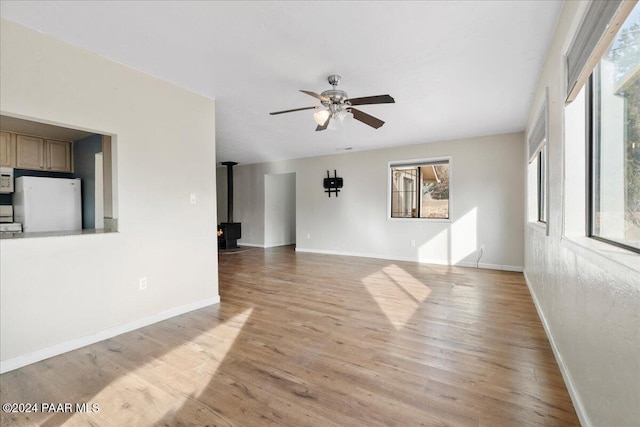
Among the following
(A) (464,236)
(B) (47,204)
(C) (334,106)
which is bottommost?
(A) (464,236)

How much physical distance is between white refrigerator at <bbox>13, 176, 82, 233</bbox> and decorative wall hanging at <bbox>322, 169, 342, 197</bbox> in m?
4.55

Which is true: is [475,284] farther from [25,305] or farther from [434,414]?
[25,305]

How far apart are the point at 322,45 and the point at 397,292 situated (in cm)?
295

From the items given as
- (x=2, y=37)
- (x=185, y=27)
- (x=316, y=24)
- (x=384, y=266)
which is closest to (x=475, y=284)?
(x=384, y=266)

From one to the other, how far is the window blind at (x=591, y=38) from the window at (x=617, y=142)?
50 mm

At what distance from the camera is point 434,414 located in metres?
1.54

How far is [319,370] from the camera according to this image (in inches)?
77.7

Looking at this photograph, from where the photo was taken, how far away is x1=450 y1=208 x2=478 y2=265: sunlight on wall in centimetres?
533

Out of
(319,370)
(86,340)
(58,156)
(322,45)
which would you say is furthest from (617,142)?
(58,156)

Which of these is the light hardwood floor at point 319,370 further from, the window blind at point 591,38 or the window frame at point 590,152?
the window blind at point 591,38

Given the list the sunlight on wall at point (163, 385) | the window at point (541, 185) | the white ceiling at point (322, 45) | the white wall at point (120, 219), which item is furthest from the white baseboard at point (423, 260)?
the sunlight on wall at point (163, 385)

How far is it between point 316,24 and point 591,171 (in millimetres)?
1973

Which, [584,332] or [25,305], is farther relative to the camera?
[25,305]

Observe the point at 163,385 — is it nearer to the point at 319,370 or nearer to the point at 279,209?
the point at 319,370
